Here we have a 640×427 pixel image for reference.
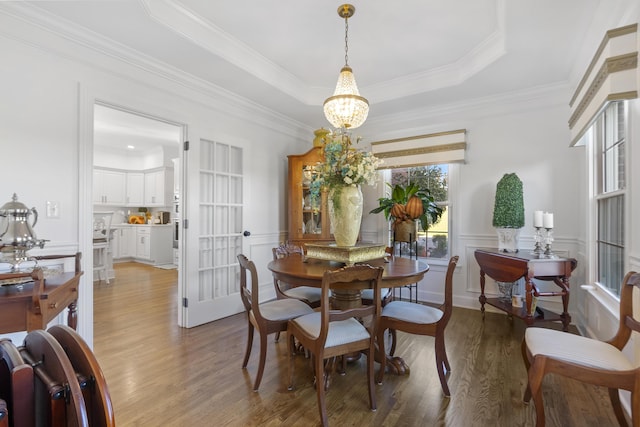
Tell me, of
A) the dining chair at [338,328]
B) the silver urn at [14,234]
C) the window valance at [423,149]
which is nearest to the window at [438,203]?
the window valance at [423,149]

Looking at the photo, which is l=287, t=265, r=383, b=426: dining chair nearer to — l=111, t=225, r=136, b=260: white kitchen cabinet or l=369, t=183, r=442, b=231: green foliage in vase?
l=369, t=183, r=442, b=231: green foliage in vase

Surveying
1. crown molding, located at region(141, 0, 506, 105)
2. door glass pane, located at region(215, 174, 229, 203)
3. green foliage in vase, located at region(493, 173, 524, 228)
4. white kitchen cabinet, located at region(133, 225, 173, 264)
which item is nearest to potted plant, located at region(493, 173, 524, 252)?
green foliage in vase, located at region(493, 173, 524, 228)

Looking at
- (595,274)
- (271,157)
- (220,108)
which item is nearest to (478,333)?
(595,274)

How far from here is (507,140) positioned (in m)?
3.64

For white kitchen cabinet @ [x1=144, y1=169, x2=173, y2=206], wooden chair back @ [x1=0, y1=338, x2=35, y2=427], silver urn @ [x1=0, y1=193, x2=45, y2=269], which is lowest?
wooden chair back @ [x1=0, y1=338, x2=35, y2=427]

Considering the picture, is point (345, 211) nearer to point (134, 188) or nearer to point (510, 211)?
point (510, 211)

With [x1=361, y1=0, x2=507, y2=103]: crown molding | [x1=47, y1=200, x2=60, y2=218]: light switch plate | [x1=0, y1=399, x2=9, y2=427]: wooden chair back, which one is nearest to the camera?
[x1=0, y1=399, x2=9, y2=427]: wooden chair back

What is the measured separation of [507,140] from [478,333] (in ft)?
7.28

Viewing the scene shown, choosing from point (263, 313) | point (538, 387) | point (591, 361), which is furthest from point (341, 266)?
point (591, 361)

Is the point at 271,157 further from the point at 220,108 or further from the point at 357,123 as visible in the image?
the point at 357,123

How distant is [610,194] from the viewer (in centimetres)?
239

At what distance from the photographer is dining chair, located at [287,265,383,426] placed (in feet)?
5.59

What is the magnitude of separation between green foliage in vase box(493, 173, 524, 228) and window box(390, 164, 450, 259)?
2.66 feet

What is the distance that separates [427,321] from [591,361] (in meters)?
0.81
